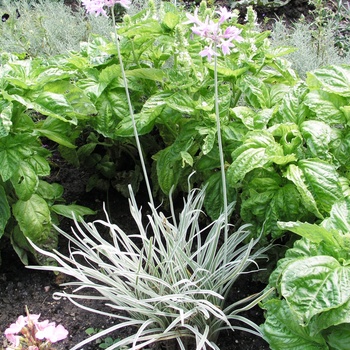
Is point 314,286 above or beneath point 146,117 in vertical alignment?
beneath

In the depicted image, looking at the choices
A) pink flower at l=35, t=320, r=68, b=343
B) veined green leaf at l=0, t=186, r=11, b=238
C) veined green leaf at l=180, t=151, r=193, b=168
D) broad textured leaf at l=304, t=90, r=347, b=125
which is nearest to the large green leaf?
broad textured leaf at l=304, t=90, r=347, b=125

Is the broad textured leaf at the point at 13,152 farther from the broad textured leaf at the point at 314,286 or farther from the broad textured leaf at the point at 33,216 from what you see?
the broad textured leaf at the point at 314,286

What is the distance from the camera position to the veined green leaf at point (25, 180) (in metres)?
1.89

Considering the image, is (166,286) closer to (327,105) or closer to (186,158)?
(186,158)

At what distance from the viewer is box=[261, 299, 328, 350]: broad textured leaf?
55.3 inches

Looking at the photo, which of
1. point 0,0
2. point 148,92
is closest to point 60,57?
point 148,92

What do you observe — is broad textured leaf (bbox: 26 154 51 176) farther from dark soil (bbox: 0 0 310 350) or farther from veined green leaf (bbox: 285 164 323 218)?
veined green leaf (bbox: 285 164 323 218)

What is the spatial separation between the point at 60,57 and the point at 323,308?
1.66 m

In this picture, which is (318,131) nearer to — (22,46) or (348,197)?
(348,197)

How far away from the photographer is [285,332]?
1456 millimetres

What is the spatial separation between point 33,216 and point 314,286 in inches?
46.0

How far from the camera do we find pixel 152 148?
2.39 metres

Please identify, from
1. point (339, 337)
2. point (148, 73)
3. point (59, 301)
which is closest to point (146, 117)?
point (148, 73)

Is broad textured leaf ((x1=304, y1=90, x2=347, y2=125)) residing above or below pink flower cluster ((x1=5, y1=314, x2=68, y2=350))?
above
